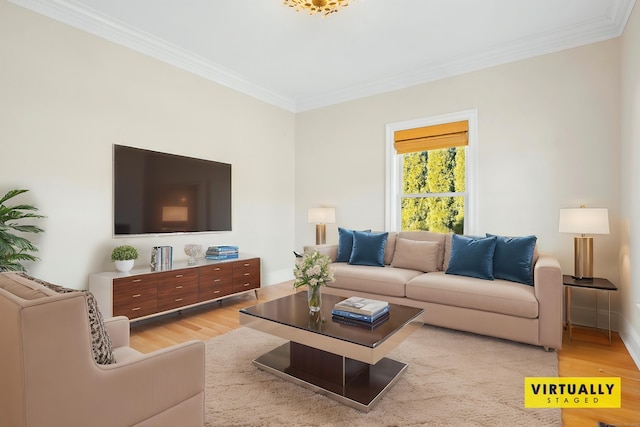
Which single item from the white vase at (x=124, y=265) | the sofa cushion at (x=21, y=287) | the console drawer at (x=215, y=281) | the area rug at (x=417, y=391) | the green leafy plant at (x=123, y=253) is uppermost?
the sofa cushion at (x=21, y=287)

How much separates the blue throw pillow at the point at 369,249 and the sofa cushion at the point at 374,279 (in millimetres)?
93

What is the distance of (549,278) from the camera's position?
2.71 m

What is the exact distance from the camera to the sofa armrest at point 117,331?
72.5 inches

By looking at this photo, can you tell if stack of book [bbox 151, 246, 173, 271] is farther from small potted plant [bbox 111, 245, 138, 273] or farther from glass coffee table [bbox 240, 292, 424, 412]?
glass coffee table [bbox 240, 292, 424, 412]

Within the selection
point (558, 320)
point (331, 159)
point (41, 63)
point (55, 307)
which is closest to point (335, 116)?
point (331, 159)

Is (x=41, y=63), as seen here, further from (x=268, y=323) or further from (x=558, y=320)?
(x=558, y=320)

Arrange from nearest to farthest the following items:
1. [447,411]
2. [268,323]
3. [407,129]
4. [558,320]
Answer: [447,411] → [268,323] → [558,320] → [407,129]

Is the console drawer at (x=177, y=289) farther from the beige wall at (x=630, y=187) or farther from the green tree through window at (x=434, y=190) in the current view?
the beige wall at (x=630, y=187)

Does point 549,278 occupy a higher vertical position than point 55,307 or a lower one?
lower

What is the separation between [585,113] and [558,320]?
2.16 meters

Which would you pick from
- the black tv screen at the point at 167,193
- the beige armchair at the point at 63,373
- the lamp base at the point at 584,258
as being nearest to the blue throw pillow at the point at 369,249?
the black tv screen at the point at 167,193

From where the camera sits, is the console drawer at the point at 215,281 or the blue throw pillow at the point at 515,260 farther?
the console drawer at the point at 215,281

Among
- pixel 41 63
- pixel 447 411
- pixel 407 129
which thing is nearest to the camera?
pixel 447 411

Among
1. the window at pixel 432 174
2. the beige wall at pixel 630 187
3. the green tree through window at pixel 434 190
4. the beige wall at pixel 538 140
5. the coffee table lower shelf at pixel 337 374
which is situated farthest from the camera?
the green tree through window at pixel 434 190
